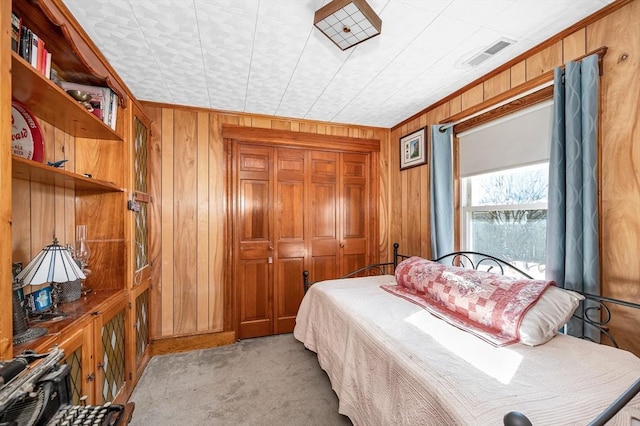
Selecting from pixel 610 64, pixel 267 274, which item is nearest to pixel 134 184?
pixel 267 274

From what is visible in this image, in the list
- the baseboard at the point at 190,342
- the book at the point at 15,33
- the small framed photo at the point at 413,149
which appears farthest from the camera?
the small framed photo at the point at 413,149

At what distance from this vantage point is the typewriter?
2.46ft

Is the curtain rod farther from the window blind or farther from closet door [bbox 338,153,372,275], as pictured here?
closet door [bbox 338,153,372,275]

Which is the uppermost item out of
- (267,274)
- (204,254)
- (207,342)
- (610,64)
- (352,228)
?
(610,64)

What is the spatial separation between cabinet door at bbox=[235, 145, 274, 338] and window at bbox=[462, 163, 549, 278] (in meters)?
2.12

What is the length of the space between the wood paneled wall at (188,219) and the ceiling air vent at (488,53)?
6.98 ft

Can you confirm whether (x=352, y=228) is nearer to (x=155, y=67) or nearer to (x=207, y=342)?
(x=207, y=342)

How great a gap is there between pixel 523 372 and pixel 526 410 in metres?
0.25

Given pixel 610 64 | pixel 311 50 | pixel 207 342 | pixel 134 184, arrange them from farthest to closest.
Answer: pixel 207 342 → pixel 134 184 → pixel 311 50 → pixel 610 64

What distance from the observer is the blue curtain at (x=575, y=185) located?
148 centimetres

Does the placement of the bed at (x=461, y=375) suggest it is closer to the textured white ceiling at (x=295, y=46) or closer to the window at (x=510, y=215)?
the window at (x=510, y=215)

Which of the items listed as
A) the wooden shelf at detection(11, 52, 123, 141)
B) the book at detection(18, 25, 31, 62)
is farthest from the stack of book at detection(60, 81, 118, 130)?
the book at detection(18, 25, 31, 62)

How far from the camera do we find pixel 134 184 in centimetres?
216

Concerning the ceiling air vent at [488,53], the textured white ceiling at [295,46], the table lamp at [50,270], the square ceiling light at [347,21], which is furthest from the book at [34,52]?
the ceiling air vent at [488,53]
